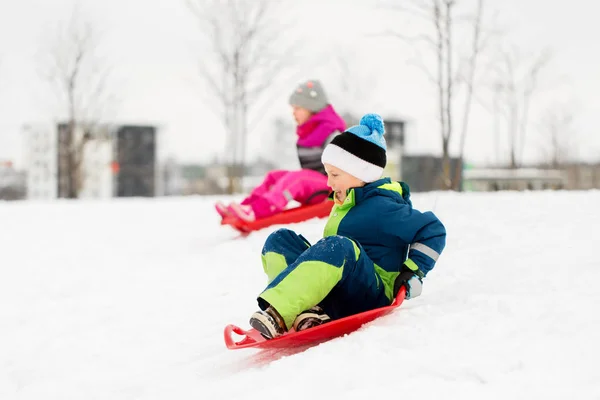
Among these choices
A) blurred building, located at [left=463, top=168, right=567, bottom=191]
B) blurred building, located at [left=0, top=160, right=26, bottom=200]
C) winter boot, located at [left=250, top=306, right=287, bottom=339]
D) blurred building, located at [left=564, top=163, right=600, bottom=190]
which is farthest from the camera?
blurred building, located at [left=0, top=160, right=26, bottom=200]

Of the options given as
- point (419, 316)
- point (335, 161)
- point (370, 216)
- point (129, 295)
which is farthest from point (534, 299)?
point (129, 295)

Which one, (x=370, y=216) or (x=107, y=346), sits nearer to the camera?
(x=370, y=216)

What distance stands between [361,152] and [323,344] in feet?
2.76

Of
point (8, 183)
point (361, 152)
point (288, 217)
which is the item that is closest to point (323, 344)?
point (361, 152)

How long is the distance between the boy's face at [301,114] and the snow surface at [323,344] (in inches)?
36.8

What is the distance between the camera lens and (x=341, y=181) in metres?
2.60

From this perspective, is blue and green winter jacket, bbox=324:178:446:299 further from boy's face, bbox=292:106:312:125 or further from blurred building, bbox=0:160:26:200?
blurred building, bbox=0:160:26:200

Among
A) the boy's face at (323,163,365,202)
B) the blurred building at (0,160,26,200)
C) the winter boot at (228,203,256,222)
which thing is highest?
the boy's face at (323,163,365,202)

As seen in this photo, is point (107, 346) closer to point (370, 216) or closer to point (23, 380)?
point (23, 380)

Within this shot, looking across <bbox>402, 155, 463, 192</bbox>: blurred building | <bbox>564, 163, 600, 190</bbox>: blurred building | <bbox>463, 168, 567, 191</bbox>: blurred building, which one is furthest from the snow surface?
<bbox>402, 155, 463, 192</bbox>: blurred building

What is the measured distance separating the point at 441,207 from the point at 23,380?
366cm

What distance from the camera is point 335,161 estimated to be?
2.60 meters

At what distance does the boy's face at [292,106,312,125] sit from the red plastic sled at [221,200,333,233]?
0.76 m

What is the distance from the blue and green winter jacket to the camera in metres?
2.40
